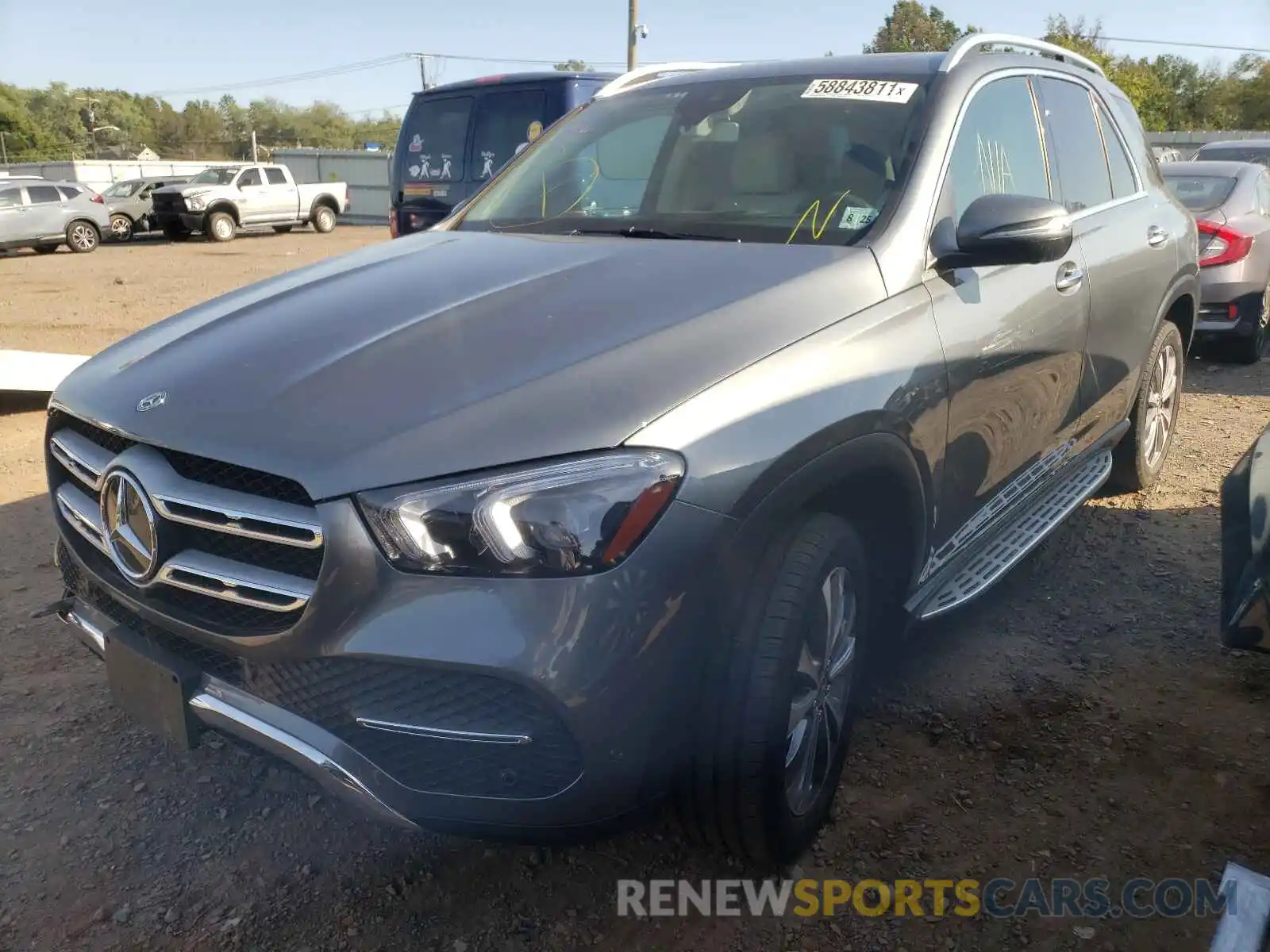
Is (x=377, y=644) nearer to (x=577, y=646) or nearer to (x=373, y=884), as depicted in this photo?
(x=577, y=646)

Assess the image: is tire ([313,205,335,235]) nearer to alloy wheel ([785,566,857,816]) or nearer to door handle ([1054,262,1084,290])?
door handle ([1054,262,1084,290])

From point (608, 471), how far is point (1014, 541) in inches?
73.9

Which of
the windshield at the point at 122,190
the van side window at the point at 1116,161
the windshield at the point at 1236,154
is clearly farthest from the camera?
the windshield at the point at 122,190

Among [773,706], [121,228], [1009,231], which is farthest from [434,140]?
[121,228]

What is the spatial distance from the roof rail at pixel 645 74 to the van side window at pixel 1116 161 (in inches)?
63.4

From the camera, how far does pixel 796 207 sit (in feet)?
9.31

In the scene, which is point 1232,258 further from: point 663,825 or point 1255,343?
point 663,825

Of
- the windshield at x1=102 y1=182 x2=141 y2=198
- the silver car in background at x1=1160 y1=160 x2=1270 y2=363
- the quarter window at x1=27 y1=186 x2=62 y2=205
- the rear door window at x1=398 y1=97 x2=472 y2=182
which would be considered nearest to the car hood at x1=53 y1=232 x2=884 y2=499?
the silver car in background at x1=1160 y1=160 x2=1270 y2=363

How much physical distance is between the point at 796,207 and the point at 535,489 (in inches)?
57.0

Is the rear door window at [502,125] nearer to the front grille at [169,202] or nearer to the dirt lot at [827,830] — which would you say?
the dirt lot at [827,830]

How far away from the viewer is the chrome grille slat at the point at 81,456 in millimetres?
2195

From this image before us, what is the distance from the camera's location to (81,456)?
2275 mm

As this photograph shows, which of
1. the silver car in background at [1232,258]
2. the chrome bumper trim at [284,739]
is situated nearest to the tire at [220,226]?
the silver car in background at [1232,258]

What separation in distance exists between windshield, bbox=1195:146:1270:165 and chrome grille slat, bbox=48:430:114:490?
11.5 meters
